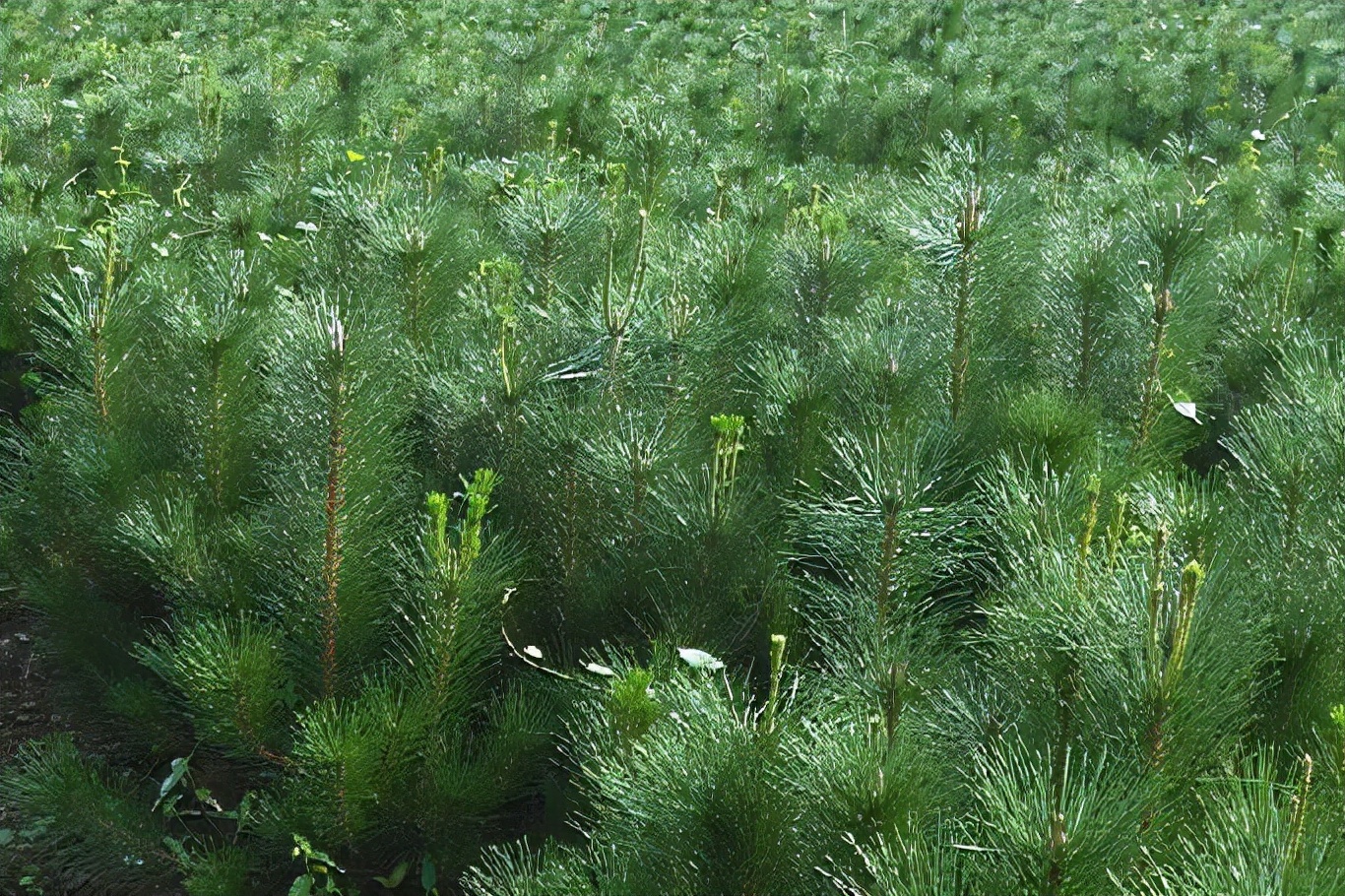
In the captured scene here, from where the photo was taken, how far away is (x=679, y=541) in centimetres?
168

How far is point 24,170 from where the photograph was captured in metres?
3.27

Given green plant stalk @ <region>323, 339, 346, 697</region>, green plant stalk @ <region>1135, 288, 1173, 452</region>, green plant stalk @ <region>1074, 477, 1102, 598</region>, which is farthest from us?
green plant stalk @ <region>1135, 288, 1173, 452</region>

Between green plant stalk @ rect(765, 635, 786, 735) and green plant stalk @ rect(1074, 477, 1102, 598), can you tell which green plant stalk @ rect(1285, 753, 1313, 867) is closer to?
green plant stalk @ rect(1074, 477, 1102, 598)

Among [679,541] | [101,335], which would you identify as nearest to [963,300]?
[679,541]

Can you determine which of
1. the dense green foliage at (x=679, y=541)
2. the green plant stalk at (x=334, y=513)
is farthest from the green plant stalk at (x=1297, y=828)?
the green plant stalk at (x=334, y=513)

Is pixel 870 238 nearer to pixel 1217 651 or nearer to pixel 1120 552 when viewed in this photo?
pixel 1120 552

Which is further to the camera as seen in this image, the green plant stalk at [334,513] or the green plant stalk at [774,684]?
the green plant stalk at [334,513]

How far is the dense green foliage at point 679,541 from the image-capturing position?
1.14 metres

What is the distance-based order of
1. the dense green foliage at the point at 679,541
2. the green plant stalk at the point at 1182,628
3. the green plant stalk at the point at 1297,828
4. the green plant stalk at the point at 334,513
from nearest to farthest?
1. the green plant stalk at the point at 1297,828
2. the green plant stalk at the point at 1182,628
3. the dense green foliage at the point at 679,541
4. the green plant stalk at the point at 334,513

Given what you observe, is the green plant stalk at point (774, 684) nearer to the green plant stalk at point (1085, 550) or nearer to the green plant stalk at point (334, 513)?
the green plant stalk at point (1085, 550)

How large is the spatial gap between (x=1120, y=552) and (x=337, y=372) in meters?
0.93

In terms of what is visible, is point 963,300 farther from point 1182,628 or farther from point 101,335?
point 101,335

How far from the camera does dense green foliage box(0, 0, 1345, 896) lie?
114cm

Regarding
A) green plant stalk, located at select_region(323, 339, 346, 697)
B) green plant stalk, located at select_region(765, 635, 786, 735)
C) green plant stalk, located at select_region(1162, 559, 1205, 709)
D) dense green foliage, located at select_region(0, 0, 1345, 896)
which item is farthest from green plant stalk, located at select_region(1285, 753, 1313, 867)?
green plant stalk, located at select_region(323, 339, 346, 697)
